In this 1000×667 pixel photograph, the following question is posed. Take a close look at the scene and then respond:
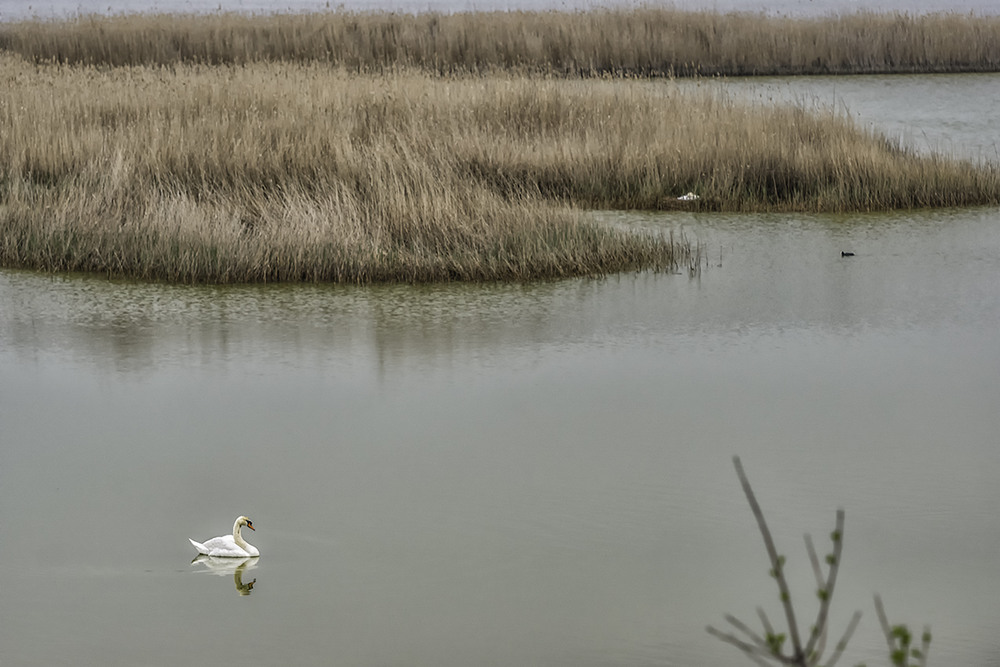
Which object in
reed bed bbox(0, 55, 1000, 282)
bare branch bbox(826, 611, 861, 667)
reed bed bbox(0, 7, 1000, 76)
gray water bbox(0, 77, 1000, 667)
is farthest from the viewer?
reed bed bbox(0, 7, 1000, 76)

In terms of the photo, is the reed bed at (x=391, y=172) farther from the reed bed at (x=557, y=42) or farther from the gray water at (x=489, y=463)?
the reed bed at (x=557, y=42)

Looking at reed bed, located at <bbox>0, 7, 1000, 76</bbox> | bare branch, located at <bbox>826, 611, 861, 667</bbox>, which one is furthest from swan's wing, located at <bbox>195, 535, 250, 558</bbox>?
reed bed, located at <bbox>0, 7, 1000, 76</bbox>

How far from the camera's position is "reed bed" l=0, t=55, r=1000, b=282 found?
26.8 feet

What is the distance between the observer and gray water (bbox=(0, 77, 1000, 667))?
11.7 feet

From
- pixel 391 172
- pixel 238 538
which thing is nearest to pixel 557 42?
pixel 391 172

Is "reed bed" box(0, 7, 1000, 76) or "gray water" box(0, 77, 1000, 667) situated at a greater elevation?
"reed bed" box(0, 7, 1000, 76)

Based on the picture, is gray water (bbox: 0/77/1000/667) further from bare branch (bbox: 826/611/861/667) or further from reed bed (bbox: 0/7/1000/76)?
reed bed (bbox: 0/7/1000/76)

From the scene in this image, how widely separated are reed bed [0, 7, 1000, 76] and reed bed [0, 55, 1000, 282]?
16.1 ft

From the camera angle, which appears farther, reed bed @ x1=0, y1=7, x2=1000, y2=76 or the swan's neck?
reed bed @ x1=0, y1=7, x2=1000, y2=76

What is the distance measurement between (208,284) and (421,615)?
4.79 meters

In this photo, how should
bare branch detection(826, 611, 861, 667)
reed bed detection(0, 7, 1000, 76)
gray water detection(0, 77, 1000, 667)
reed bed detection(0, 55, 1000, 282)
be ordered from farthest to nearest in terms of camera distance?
1. reed bed detection(0, 7, 1000, 76)
2. reed bed detection(0, 55, 1000, 282)
3. gray water detection(0, 77, 1000, 667)
4. bare branch detection(826, 611, 861, 667)

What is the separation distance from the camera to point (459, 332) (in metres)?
6.86

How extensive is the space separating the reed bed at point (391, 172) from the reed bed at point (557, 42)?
491cm

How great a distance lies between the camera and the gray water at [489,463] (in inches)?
141
